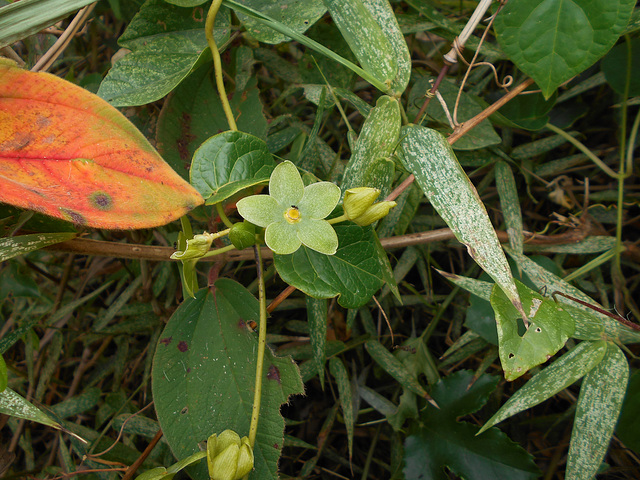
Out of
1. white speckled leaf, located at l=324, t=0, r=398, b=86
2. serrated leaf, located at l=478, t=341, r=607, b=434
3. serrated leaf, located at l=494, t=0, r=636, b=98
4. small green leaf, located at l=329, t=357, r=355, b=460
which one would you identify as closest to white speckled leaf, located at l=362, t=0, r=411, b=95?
white speckled leaf, located at l=324, t=0, r=398, b=86

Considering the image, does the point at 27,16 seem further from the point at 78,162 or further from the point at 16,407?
the point at 16,407

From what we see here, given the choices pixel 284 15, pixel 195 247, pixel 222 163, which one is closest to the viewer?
pixel 195 247

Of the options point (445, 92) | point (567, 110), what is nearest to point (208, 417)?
point (445, 92)

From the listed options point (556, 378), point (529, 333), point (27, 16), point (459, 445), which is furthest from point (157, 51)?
point (459, 445)

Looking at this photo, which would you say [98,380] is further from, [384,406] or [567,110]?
[567,110]

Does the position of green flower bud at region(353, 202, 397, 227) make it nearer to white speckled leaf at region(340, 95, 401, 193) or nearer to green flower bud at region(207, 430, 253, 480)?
white speckled leaf at region(340, 95, 401, 193)

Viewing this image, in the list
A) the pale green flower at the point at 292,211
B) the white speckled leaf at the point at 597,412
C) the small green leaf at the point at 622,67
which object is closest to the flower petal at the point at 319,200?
the pale green flower at the point at 292,211

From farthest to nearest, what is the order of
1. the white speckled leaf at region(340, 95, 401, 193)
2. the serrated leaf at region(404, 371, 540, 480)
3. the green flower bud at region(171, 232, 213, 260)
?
the serrated leaf at region(404, 371, 540, 480), the white speckled leaf at region(340, 95, 401, 193), the green flower bud at region(171, 232, 213, 260)
